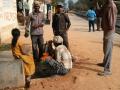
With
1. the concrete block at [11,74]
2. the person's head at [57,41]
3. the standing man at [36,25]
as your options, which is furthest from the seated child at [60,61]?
the concrete block at [11,74]

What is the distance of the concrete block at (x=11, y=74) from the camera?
8148 mm

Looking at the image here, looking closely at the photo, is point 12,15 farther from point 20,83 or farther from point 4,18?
point 20,83

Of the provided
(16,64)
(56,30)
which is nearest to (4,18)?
(56,30)

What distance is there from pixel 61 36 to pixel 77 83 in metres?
2.23

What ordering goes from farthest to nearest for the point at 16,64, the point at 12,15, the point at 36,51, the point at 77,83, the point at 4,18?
the point at 12,15 < the point at 4,18 < the point at 36,51 < the point at 77,83 < the point at 16,64

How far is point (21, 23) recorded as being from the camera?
A: 92.6ft

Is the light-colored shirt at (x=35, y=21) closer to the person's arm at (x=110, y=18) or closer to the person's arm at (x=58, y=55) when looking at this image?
the person's arm at (x=58, y=55)

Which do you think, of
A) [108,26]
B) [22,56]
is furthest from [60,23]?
[22,56]

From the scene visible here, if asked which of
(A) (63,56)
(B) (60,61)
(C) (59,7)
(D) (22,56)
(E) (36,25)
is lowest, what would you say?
(B) (60,61)

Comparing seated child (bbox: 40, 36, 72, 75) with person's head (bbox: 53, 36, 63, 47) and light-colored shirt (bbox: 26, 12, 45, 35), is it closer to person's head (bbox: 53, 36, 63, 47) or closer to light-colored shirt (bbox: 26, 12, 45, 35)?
person's head (bbox: 53, 36, 63, 47)

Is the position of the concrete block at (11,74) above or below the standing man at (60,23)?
below

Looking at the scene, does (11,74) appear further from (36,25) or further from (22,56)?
(36,25)

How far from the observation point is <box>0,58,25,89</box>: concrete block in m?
8.15

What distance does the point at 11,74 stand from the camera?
26.9 ft
